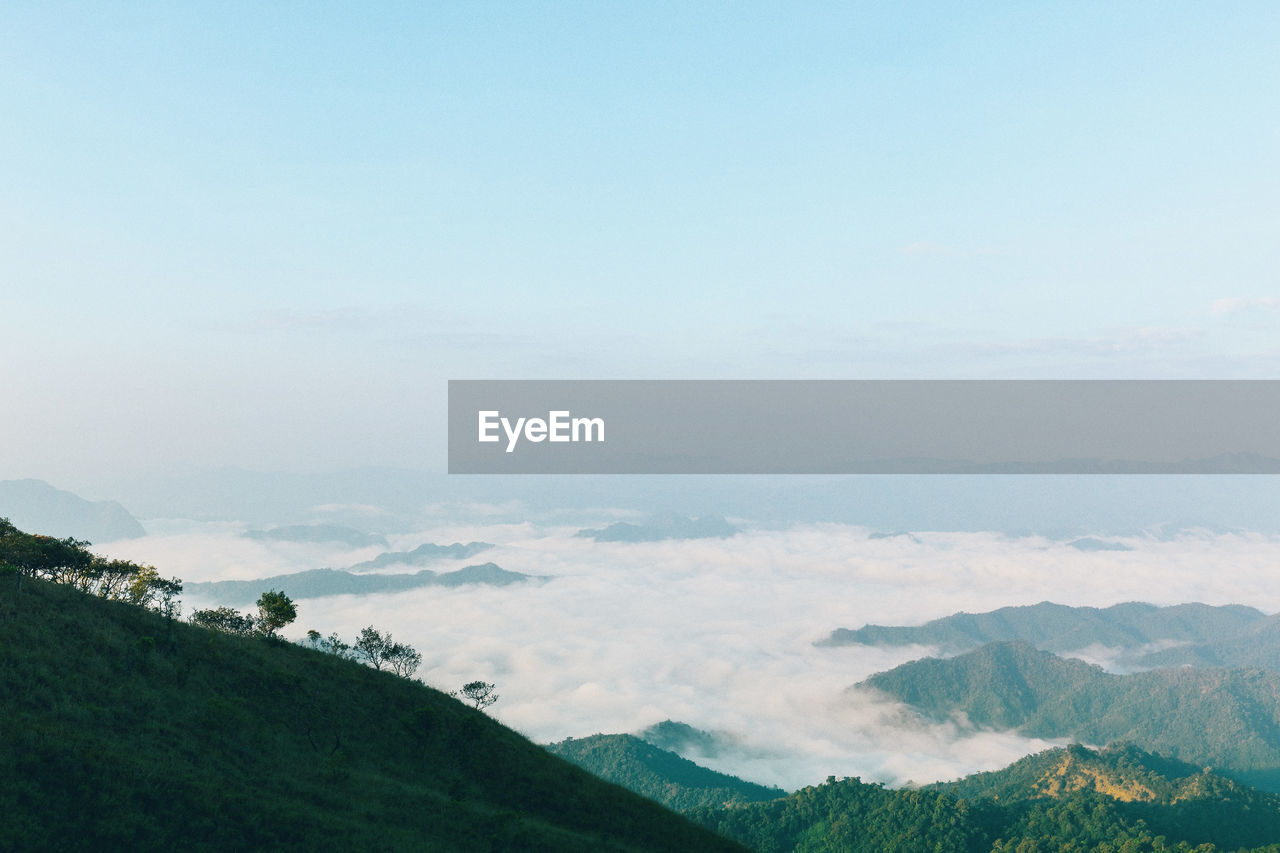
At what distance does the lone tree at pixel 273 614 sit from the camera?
96.9 metres

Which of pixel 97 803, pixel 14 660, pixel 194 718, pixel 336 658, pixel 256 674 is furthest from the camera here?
pixel 336 658

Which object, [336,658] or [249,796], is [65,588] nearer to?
[336,658]

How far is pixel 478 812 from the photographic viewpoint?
67.6 metres

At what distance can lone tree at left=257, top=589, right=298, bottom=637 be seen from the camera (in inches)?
3814

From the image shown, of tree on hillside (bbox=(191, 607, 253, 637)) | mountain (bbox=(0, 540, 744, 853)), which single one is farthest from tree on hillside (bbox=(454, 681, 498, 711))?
tree on hillside (bbox=(191, 607, 253, 637))

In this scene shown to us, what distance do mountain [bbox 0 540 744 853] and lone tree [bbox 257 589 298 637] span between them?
6459mm

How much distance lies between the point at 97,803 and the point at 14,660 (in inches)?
808

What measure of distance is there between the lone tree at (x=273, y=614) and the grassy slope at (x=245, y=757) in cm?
628

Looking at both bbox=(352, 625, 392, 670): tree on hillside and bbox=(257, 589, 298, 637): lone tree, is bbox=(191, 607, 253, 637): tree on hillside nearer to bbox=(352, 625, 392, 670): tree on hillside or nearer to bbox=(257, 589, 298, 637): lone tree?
bbox=(257, 589, 298, 637): lone tree

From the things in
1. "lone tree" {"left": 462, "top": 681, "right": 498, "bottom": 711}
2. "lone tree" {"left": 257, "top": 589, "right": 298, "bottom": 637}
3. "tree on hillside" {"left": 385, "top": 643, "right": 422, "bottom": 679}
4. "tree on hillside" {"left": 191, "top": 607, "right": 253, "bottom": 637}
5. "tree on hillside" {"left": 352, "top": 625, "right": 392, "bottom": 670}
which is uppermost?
"lone tree" {"left": 257, "top": 589, "right": 298, "bottom": 637}

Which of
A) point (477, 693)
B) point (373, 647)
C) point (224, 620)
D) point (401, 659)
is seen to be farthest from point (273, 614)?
point (477, 693)

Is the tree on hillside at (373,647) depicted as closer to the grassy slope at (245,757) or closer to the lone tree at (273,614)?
the lone tree at (273,614)

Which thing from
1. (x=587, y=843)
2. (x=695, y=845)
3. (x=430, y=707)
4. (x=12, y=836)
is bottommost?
(x=695, y=845)

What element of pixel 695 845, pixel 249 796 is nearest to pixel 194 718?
pixel 249 796
